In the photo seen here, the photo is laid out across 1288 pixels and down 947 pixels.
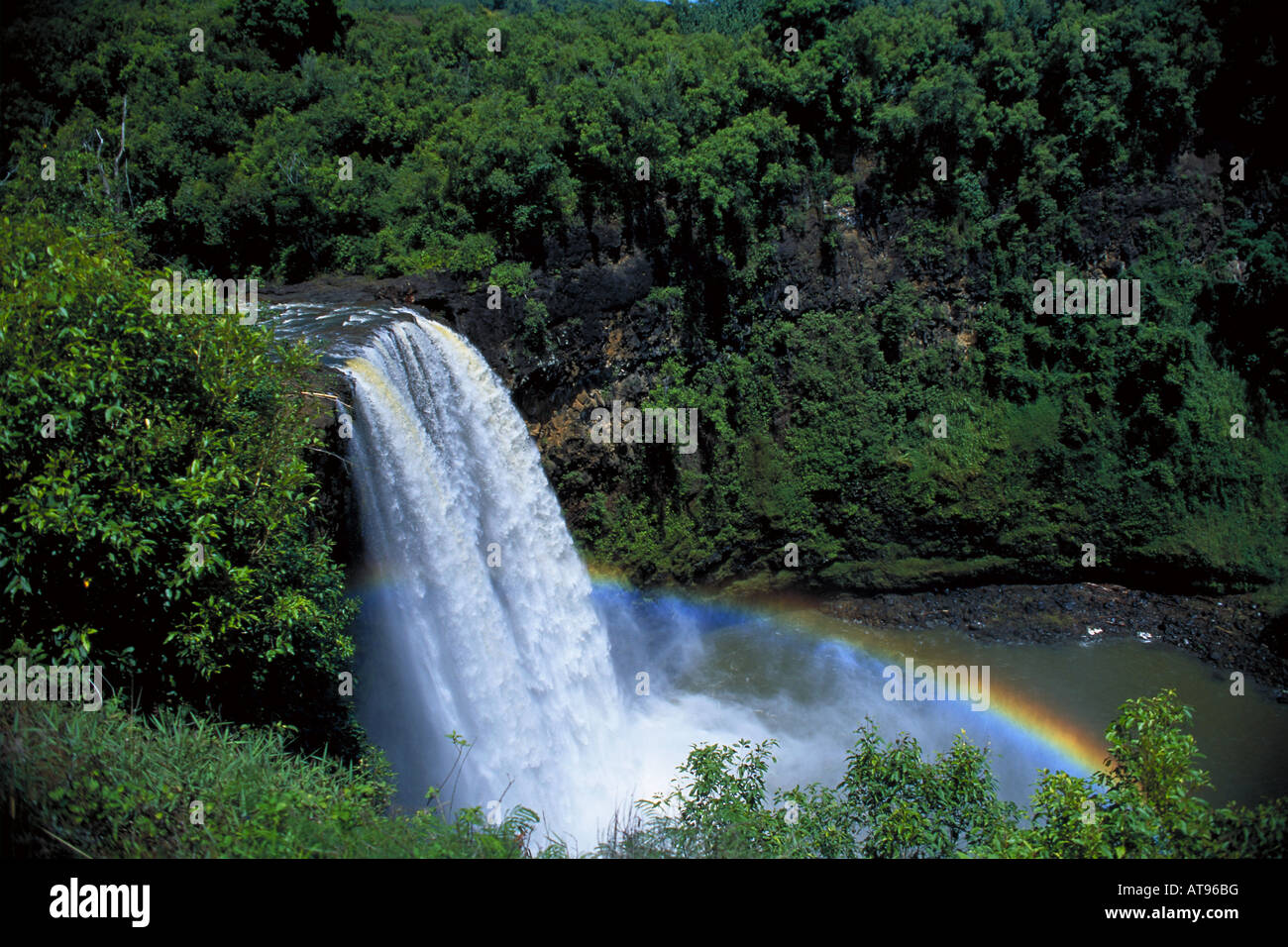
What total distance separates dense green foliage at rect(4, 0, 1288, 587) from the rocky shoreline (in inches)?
25.1

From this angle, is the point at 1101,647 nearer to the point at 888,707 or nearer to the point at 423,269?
the point at 888,707

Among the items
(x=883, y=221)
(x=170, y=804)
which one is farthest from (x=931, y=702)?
(x=170, y=804)

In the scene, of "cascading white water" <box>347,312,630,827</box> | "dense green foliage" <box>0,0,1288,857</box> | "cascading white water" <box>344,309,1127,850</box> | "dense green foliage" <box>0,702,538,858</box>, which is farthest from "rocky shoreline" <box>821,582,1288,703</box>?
"dense green foliage" <box>0,702,538,858</box>

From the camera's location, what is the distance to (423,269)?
1734 cm

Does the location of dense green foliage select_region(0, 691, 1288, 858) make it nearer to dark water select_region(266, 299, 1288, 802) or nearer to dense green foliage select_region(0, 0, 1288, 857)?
dark water select_region(266, 299, 1288, 802)

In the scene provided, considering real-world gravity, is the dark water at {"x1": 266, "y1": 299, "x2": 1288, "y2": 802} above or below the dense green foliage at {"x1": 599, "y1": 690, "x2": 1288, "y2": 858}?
below

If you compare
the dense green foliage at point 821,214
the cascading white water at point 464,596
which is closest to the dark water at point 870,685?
the dense green foliage at point 821,214

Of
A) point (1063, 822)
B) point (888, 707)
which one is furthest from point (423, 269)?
point (1063, 822)

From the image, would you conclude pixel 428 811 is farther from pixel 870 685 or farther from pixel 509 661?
pixel 870 685

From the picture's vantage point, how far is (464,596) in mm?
13016

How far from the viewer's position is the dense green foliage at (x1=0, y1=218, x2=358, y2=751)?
277 inches

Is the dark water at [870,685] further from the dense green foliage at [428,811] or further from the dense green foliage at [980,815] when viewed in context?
the dense green foliage at [428,811]

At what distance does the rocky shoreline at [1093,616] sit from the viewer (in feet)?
62.2

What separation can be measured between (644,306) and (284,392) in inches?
435
